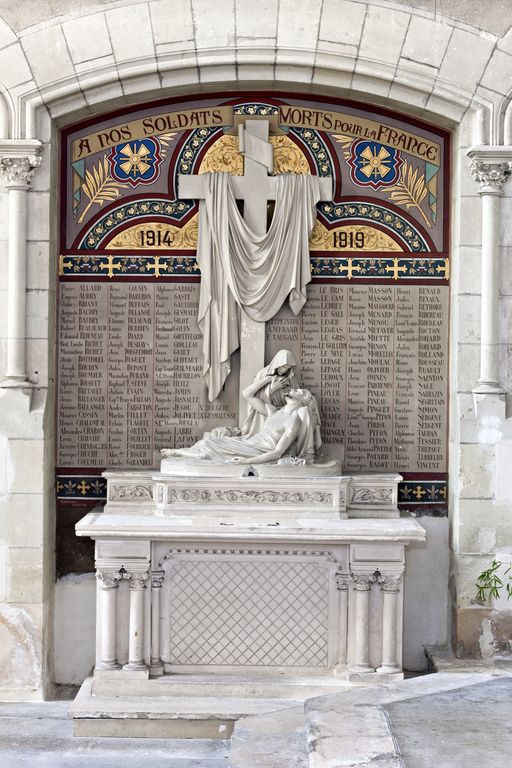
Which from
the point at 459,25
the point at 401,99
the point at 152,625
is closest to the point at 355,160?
the point at 401,99

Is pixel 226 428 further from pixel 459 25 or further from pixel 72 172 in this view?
pixel 459 25

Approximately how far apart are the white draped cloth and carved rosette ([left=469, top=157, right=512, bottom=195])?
3.96ft

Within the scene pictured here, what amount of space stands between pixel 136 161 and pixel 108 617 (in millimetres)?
3444

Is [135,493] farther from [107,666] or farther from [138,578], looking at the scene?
[107,666]

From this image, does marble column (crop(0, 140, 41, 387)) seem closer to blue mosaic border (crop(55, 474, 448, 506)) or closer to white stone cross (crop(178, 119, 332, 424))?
blue mosaic border (crop(55, 474, 448, 506))

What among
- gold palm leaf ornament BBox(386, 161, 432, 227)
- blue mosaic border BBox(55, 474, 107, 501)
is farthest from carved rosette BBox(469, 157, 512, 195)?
blue mosaic border BBox(55, 474, 107, 501)

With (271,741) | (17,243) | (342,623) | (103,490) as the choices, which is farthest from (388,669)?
(17,243)

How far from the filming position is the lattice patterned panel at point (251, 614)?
24.3 ft

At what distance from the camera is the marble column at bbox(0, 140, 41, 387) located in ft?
25.5

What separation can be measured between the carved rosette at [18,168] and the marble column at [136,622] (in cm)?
294

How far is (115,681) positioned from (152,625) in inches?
17.5

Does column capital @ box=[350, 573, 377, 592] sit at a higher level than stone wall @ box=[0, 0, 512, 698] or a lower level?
lower

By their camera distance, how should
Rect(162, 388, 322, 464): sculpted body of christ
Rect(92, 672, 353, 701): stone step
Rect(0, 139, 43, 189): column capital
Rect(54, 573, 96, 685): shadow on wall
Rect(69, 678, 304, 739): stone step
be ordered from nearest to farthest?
Rect(69, 678, 304, 739): stone step → Rect(92, 672, 353, 701): stone step → Rect(162, 388, 322, 464): sculpted body of christ → Rect(0, 139, 43, 189): column capital → Rect(54, 573, 96, 685): shadow on wall

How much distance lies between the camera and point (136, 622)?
730 centimetres
